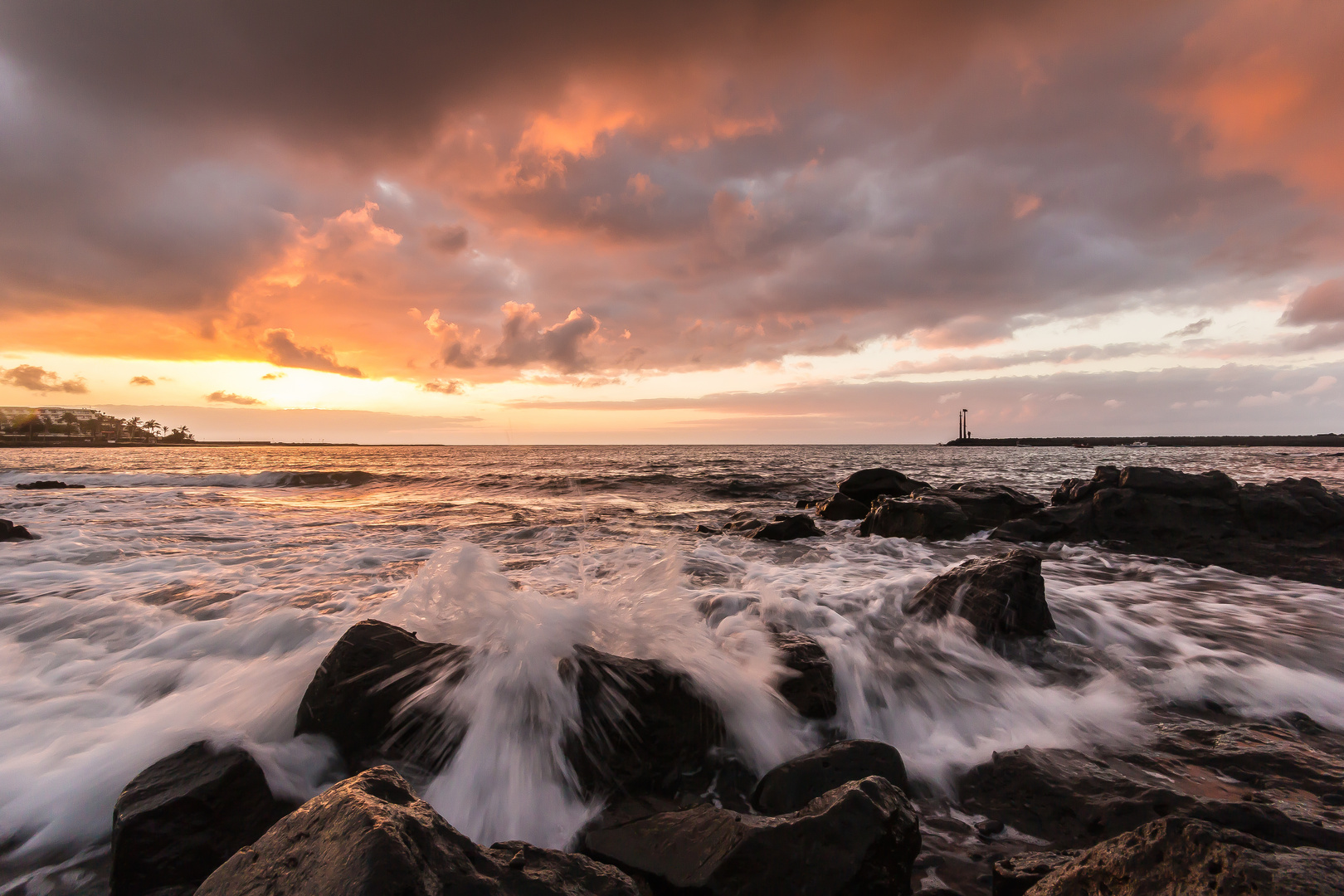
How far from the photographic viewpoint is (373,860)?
1.52 metres

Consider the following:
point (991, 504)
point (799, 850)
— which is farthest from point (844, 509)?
point (799, 850)

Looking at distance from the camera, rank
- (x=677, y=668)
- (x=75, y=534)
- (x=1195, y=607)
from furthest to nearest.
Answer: (x=75, y=534) → (x=1195, y=607) → (x=677, y=668)

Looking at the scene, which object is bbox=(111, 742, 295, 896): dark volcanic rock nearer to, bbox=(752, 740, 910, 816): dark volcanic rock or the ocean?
the ocean

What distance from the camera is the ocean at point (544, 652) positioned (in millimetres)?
3113

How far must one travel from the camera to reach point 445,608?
4.80 m

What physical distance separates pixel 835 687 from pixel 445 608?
3293 millimetres

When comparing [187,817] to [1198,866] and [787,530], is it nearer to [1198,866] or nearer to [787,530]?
[1198,866]

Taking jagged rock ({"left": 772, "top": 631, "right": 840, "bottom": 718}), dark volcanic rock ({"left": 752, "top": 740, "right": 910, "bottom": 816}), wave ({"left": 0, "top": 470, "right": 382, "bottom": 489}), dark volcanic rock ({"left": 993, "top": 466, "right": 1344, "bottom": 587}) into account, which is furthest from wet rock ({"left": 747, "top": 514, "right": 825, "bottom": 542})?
wave ({"left": 0, "top": 470, "right": 382, "bottom": 489})

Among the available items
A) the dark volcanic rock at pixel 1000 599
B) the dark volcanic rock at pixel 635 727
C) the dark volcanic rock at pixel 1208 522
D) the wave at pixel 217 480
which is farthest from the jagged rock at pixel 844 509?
the wave at pixel 217 480

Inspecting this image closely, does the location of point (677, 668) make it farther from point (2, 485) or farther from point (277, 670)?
point (2, 485)

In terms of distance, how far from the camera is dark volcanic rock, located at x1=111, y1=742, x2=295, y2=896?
7.55 feet

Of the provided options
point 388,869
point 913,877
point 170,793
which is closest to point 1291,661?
point 913,877

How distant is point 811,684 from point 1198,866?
237 cm

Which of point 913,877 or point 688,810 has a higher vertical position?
point 688,810
